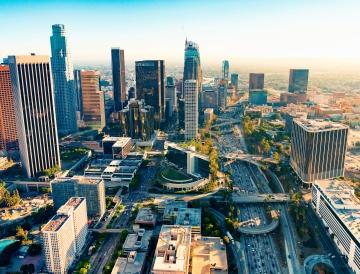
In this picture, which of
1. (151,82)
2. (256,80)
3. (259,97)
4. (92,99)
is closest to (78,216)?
(151,82)

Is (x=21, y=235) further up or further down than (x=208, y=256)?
further down

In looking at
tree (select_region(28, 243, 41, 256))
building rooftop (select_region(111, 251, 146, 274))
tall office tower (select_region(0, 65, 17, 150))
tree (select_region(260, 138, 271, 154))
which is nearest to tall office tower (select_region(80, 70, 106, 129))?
tall office tower (select_region(0, 65, 17, 150))

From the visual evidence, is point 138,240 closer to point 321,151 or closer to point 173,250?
point 173,250

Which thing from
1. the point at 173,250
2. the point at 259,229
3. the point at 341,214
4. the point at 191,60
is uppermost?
the point at 191,60

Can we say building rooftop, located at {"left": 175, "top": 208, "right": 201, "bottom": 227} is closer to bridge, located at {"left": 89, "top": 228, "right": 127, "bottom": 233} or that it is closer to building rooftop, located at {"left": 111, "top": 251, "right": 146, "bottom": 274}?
bridge, located at {"left": 89, "top": 228, "right": 127, "bottom": 233}

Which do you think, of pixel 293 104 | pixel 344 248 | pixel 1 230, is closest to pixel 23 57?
pixel 1 230

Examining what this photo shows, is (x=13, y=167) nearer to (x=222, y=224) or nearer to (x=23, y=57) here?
(x=23, y=57)
